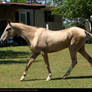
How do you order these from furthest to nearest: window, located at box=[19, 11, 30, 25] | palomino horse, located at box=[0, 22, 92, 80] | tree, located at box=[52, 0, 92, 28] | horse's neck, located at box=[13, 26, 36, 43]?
1. window, located at box=[19, 11, 30, 25]
2. tree, located at box=[52, 0, 92, 28]
3. horse's neck, located at box=[13, 26, 36, 43]
4. palomino horse, located at box=[0, 22, 92, 80]

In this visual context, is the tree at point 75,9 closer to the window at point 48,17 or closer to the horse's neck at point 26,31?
the window at point 48,17

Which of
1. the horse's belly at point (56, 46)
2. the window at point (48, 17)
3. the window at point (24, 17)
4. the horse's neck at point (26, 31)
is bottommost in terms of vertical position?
the window at point (48, 17)

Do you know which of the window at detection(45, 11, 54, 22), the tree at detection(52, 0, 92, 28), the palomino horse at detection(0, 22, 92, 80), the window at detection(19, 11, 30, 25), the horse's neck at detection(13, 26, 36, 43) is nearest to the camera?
the palomino horse at detection(0, 22, 92, 80)

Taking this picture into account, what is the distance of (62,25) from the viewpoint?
1603 inches

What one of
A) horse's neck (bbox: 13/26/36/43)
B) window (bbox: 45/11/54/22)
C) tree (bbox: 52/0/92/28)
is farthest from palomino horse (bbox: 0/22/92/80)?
window (bbox: 45/11/54/22)

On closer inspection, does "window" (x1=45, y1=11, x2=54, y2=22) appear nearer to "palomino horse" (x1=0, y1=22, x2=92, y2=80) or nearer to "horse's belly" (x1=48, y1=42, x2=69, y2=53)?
"palomino horse" (x1=0, y1=22, x2=92, y2=80)

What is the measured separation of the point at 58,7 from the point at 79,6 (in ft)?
10.5

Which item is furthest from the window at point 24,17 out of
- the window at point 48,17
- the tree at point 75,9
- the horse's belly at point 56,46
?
the horse's belly at point 56,46

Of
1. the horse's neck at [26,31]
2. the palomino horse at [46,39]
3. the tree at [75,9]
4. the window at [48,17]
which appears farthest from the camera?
the window at [48,17]

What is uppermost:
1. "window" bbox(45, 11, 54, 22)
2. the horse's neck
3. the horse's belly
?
the horse's neck

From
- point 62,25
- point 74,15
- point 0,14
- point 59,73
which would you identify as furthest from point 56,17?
point 59,73

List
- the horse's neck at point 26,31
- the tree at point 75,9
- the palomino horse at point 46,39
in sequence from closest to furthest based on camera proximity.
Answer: the palomino horse at point 46,39 → the horse's neck at point 26,31 → the tree at point 75,9

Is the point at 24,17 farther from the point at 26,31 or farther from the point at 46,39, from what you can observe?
the point at 46,39

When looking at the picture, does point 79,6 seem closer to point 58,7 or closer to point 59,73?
→ point 58,7
